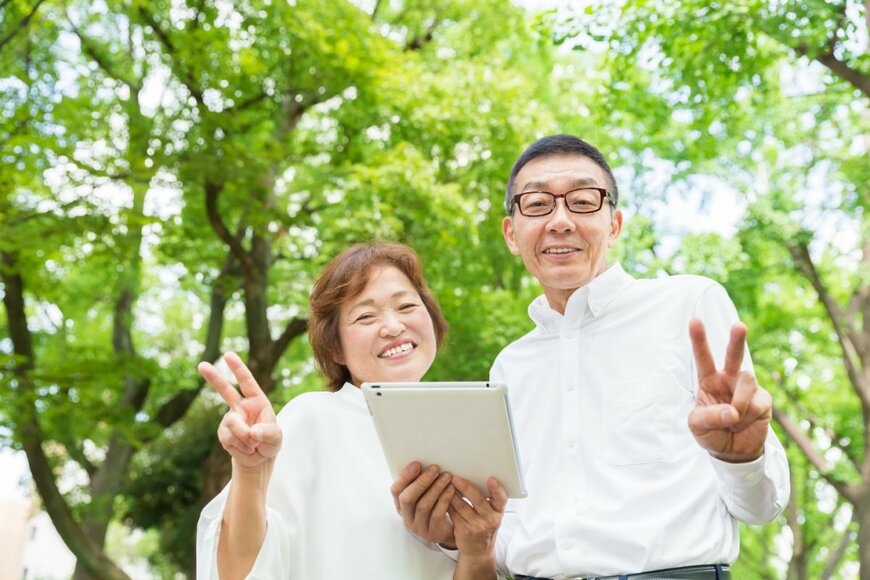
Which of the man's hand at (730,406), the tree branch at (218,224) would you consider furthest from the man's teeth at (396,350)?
the tree branch at (218,224)

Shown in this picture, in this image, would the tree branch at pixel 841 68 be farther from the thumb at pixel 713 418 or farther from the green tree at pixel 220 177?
the thumb at pixel 713 418

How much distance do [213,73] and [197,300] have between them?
28.3 feet

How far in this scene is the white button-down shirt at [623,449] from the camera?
2.43 m

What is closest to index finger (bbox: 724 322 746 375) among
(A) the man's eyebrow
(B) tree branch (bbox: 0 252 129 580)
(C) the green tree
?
(A) the man's eyebrow

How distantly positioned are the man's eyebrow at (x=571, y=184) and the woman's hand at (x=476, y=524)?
0.96m

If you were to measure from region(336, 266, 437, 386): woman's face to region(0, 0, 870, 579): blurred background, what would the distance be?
4827mm

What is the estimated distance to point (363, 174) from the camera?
10484 mm

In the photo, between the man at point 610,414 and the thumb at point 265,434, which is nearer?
the man at point 610,414

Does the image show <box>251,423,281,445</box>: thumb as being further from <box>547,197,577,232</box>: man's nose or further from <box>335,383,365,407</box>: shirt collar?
<box>547,197,577,232</box>: man's nose

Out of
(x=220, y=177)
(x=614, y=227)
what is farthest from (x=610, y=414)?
(x=220, y=177)

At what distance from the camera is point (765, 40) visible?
11070mm

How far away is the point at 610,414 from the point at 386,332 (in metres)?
0.77

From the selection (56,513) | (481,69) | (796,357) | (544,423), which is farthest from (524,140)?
(544,423)

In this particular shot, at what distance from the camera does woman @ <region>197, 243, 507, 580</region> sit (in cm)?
255
